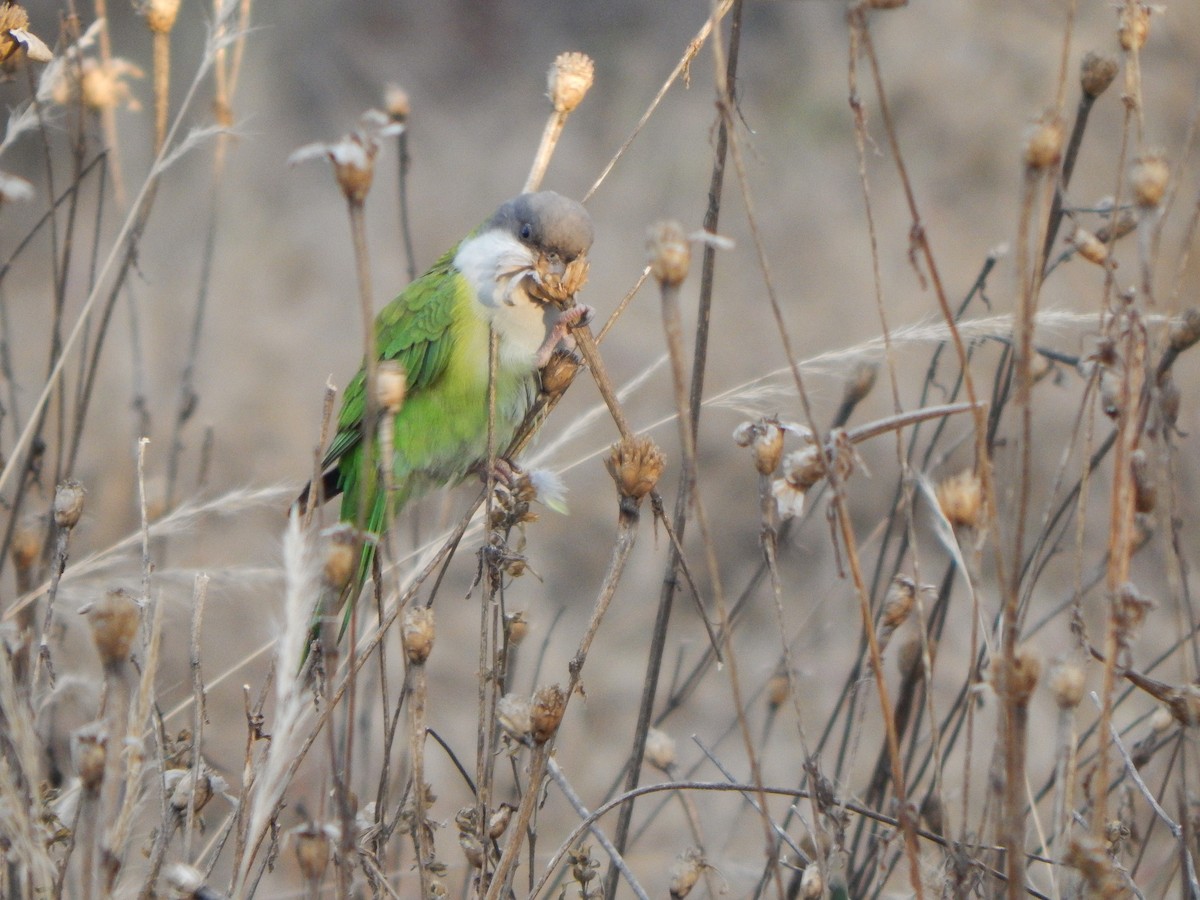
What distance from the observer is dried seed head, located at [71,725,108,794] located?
70 centimetres

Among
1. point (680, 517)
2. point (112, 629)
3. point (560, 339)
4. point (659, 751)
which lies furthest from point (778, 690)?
point (112, 629)

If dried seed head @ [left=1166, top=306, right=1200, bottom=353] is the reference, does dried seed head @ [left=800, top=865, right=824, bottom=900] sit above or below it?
below

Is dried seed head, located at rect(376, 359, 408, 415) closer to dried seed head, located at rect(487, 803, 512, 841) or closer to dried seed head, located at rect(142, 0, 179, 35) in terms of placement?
dried seed head, located at rect(487, 803, 512, 841)

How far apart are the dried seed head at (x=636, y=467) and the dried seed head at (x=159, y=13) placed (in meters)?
0.92

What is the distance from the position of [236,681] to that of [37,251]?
1639 millimetres

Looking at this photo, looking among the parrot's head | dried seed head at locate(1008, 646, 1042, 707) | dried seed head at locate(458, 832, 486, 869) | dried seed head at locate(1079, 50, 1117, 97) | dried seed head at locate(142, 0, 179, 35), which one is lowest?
dried seed head at locate(458, 832, 486, 869)

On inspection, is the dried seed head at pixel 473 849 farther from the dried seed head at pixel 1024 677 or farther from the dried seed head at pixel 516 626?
the dried seed head at pixel 1024 677

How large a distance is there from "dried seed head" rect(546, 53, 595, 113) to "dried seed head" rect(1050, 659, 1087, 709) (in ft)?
2.69

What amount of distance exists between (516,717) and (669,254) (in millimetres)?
417

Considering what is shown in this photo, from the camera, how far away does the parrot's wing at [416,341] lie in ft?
6.64

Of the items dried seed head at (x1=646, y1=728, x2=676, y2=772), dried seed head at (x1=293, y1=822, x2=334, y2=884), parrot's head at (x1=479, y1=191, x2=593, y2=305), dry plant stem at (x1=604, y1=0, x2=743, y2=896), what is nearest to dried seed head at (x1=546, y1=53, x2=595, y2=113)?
dry plant stem at (x1=604, y1=0, x2=743, y2=896)

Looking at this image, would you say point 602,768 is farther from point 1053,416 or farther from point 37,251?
point 37,251

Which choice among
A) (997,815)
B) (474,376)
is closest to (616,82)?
(474,376)

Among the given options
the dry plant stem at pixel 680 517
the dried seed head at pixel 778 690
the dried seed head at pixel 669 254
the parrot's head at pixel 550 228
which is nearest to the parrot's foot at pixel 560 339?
the dry plant stem at pixel 680 517
